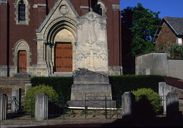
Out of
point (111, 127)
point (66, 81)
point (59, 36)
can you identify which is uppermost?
point (59, 36)

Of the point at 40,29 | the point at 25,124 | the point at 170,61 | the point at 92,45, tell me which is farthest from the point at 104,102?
the point at 40,29

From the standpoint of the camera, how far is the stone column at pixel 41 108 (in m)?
18.4

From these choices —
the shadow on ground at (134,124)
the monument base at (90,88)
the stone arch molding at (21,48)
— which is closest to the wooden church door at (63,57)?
the stone arch molding at (21,48)

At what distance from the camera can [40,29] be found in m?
44.3

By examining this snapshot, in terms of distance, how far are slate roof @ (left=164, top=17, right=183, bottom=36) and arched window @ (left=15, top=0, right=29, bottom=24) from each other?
19.8 m

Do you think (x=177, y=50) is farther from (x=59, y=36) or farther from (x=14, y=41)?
(x=14, y=41)

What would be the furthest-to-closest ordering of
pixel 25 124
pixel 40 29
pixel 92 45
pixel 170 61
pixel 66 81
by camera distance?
pixel 40 29 → pixel 170 61 → pixel 66 81 → pixel 92 45 → pixel 25 124

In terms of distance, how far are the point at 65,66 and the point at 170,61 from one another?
38.3ft

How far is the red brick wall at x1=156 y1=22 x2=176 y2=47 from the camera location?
193 feet

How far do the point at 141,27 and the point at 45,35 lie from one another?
57.5 feet

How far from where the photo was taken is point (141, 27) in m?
58.1

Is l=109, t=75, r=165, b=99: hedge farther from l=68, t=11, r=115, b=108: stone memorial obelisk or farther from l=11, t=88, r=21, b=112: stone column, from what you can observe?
l=11, t=88, r=21, b=112: stone column

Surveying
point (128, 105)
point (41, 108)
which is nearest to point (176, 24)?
point (128, 105)

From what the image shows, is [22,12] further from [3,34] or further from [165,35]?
[165,35]
